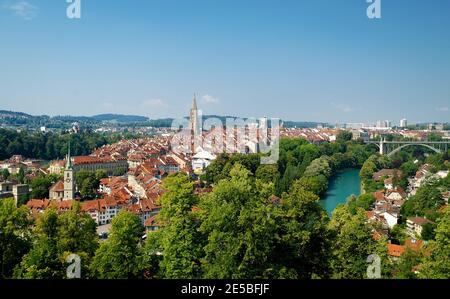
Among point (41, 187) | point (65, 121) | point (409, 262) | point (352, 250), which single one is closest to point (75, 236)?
point (352, 250)

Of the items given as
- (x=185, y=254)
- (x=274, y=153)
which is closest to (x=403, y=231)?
(x=185, y=254)

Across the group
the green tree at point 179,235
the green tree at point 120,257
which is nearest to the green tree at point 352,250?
the green tree at point 179,235

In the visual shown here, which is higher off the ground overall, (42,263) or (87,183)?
(42,263)

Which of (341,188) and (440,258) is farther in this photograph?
(341,188)

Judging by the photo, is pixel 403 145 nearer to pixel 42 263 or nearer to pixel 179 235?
pixel 179 235
